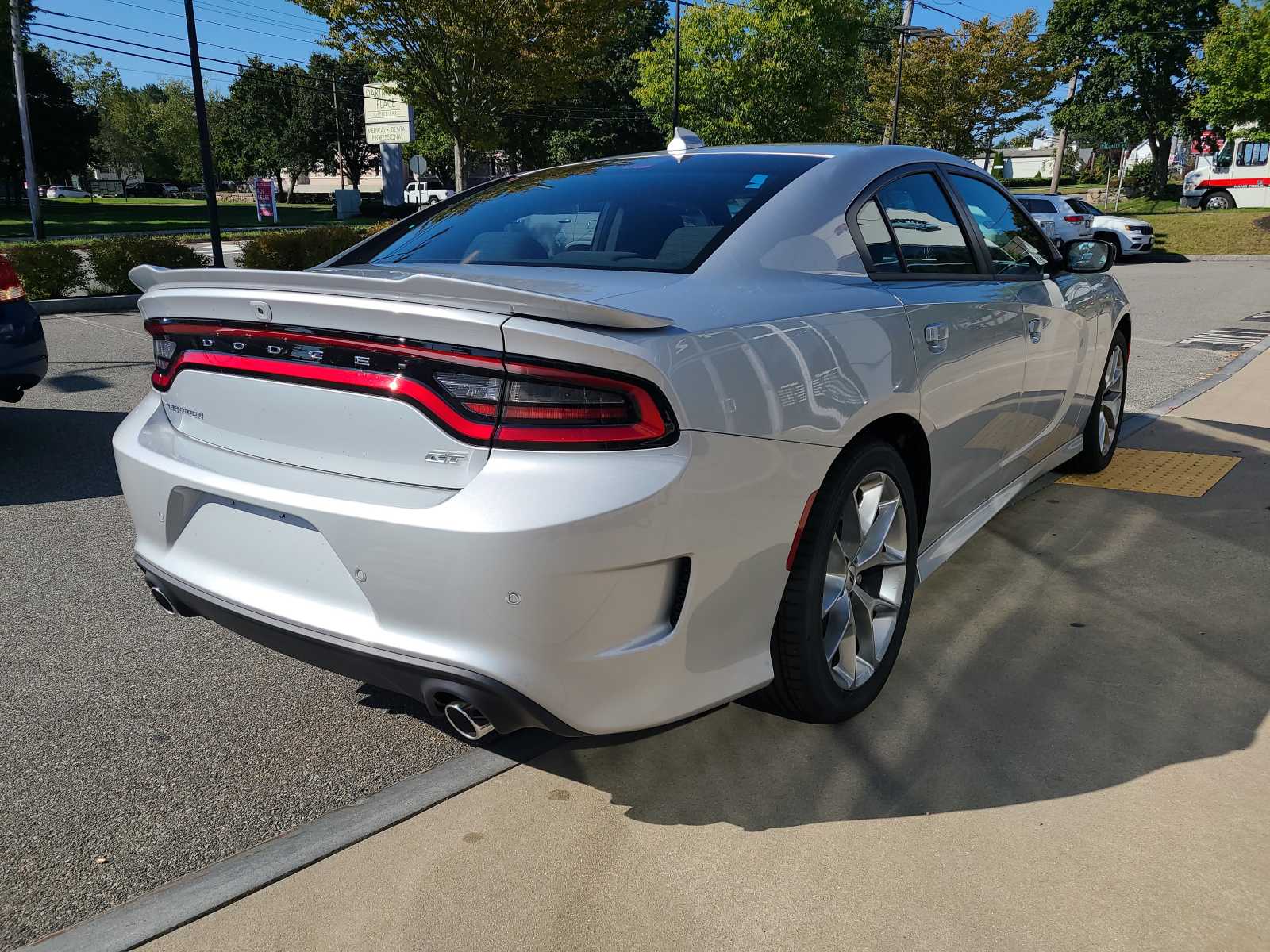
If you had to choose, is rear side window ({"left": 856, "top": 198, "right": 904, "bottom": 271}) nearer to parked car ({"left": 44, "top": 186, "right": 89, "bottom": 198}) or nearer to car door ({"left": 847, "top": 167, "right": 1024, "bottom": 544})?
car door ({"left": 847, "top": 167, "right": 1024, "bottom": 544})

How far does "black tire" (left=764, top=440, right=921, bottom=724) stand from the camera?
7.96 ft

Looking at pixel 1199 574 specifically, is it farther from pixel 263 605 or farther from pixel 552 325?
pixel 263 605

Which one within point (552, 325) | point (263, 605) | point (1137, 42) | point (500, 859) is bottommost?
point (500, 859)

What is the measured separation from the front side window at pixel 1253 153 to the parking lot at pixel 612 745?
3545cm

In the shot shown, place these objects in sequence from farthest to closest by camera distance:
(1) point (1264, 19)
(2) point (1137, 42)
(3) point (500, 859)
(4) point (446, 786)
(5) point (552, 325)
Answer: (2) point (1137, 42), (1) point (1264, 19), (4) point (446, 786), (3) point (500, 859), (5) point (552, 325)

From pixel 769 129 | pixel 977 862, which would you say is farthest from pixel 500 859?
pixel 769 129

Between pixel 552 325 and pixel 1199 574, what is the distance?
10.4 feet

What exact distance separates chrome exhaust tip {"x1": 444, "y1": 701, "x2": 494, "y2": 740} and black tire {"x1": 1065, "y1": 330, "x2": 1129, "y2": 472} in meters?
3.79

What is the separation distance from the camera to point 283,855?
90.6 inches

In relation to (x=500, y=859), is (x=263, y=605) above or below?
above

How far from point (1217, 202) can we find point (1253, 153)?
228 cm

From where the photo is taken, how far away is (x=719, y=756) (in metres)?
2.70

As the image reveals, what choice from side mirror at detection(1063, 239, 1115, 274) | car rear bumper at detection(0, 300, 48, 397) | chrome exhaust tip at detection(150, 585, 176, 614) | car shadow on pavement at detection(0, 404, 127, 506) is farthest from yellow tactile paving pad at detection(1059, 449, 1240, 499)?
car rear bumper at detection(0, 300, 48, 397)

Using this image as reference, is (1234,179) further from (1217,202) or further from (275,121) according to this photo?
(275,121)
